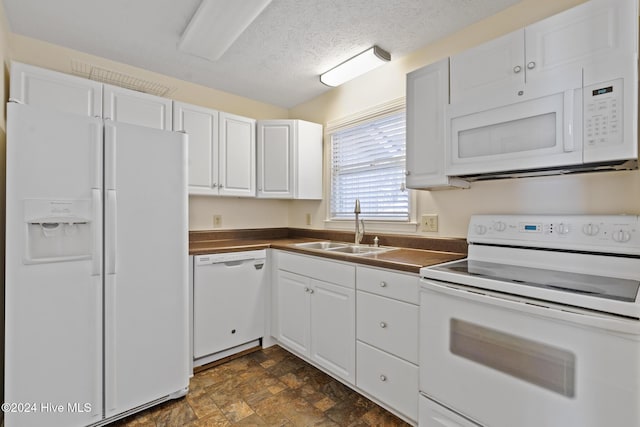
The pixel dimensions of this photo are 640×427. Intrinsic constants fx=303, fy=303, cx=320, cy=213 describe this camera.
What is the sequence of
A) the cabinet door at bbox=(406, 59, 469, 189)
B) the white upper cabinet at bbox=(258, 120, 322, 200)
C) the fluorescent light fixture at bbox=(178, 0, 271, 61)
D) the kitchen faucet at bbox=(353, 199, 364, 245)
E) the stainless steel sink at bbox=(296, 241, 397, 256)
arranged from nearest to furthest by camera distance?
the fluorescent light fixture at bbox=(178, 0, 271, 61) → the cabinet door at bbox=(406, 59, 469, 189) → the stainless steel sink at bbox=(296, 241, 397, 256) → the kitchen faucet at bbox=(353, 199, 364, 245) → the white upper cabinet at bbox=(258, 120, 322, 200)

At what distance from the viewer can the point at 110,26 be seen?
Answer: 1951 mm

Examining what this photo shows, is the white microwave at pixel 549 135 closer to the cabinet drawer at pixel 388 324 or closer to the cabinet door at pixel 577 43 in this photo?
the cabinet door at pixel 577 43

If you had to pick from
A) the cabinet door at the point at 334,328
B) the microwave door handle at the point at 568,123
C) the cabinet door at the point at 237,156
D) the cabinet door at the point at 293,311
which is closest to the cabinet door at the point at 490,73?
the microwave door handle at the point at 568,123

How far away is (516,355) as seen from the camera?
1.18 meters

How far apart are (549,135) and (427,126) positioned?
632mm

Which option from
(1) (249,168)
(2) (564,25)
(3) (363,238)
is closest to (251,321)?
(3) (363,238)

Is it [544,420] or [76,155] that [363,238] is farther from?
[76,155]

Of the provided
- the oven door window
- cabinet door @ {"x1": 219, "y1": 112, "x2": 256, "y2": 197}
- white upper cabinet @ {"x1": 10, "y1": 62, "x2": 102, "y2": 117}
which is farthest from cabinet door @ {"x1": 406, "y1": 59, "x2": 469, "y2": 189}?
white upper cabinet @ {"x1": 10, "y1": 62, "x2": 102, "y2": 117}

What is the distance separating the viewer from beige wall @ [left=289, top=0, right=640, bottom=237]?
4.85 feet

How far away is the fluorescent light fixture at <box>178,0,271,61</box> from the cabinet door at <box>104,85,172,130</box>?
45cm

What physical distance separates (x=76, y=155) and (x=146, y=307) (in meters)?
0.89

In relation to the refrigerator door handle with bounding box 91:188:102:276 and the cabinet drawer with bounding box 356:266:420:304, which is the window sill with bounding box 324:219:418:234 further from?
the refrigerator door handle with bounding box 91:188:102:276

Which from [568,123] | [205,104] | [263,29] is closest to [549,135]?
[568,123]

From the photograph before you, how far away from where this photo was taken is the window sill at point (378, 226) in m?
2.31
